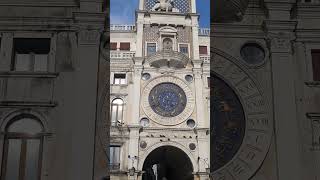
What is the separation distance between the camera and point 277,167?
11656 millimetres

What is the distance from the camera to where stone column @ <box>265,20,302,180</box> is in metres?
11.6

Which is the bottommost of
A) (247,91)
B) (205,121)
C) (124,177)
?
(124,177)

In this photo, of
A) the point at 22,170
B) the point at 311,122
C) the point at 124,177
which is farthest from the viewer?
the point at 311,122

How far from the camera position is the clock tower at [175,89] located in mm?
10414

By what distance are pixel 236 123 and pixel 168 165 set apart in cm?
163

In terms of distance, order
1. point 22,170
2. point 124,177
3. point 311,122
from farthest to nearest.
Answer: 1. point 311,122
2. point 22,170
3. point 124,177

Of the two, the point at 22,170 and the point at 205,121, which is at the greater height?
the point at 205,121

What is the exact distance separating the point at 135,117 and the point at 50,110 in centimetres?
175

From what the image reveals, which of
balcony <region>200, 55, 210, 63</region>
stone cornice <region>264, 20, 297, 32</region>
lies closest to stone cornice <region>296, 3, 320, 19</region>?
stone cornice <region>264, 20, 297, 32</region>

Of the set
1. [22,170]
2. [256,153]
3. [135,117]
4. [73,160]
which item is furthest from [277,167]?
[22,170]

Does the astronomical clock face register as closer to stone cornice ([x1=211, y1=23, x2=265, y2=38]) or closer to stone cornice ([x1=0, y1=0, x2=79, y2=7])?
stone cornice ([x1=211, y1=23, x2=265, y2=38])

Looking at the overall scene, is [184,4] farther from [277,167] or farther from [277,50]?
[277,167]

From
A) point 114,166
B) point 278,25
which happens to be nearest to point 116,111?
point 114,166

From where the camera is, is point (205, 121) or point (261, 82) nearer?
point (205, 121)
